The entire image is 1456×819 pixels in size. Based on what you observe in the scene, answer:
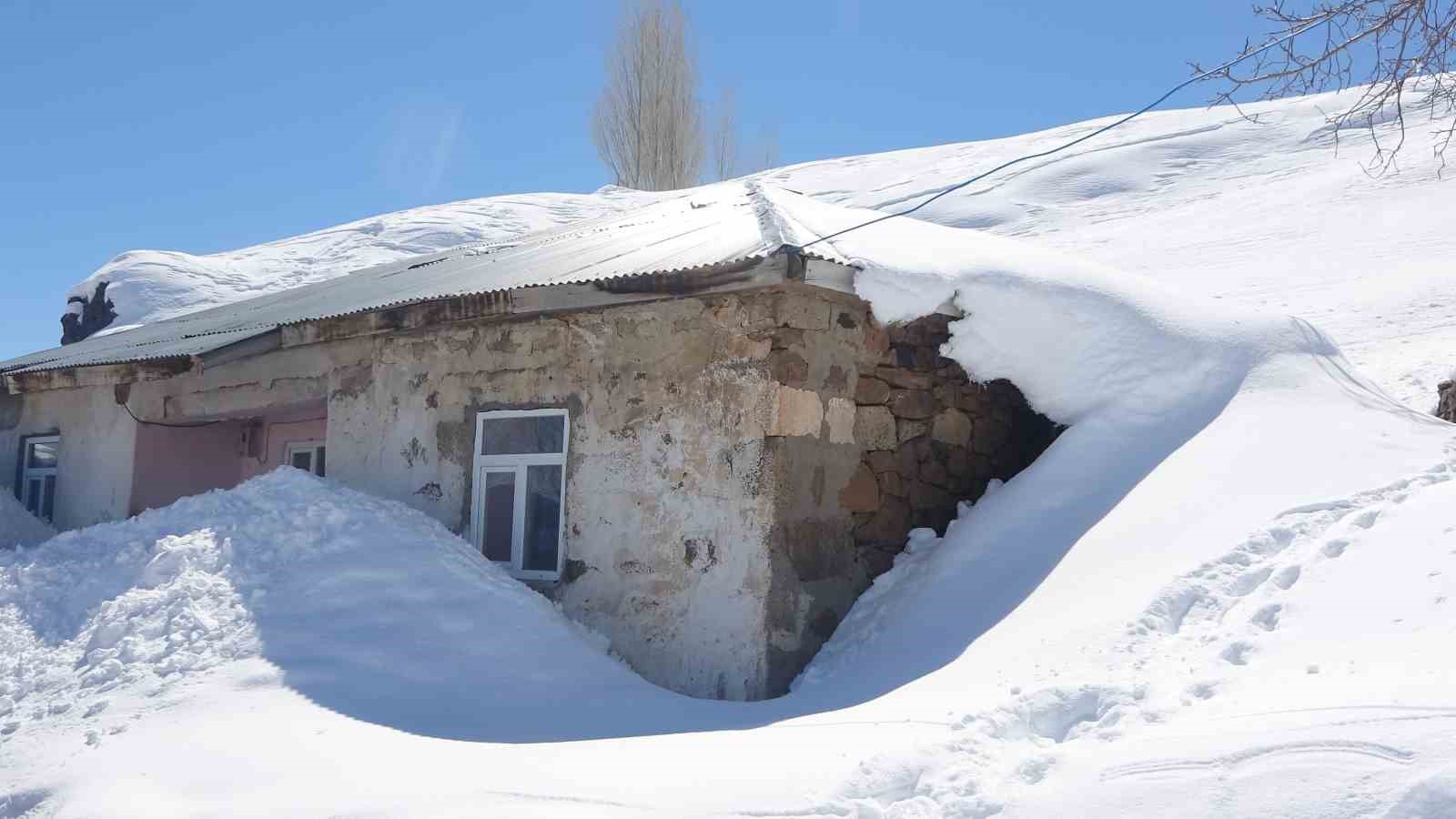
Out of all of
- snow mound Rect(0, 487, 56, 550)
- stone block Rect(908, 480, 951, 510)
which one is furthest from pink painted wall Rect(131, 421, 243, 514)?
stone block Rect(908, 480, 951, 510)

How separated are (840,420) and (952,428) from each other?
0.94 metres

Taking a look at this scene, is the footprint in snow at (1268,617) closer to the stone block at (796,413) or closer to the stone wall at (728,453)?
the stone wall at (728,453)

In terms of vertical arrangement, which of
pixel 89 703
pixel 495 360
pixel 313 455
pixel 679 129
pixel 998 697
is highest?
pixel 679 129

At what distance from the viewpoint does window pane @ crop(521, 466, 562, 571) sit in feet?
23.2

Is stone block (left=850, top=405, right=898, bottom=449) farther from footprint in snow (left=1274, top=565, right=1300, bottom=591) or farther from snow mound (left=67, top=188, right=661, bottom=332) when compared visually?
snow mound (left=67, top=188, right=661, bottom=332)

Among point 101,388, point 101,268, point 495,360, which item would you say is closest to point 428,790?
point 495,360

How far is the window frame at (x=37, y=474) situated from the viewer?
11.0m

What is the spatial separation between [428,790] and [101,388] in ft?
26.5

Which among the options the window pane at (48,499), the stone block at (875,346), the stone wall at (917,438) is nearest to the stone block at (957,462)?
the stone wall at (917,438)

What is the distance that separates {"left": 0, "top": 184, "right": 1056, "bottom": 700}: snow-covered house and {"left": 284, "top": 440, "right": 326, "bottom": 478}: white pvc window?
169 cm

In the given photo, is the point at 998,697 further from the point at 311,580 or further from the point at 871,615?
the point at 311,580

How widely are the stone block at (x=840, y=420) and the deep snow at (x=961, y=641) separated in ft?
1.87

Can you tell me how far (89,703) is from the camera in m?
5.34

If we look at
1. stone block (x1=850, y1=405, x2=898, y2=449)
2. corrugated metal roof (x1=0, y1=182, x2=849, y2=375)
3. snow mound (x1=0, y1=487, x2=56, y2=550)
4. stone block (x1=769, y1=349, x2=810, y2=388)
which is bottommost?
snow mound (x1=0, y1=487, x2=56, y2=550)
